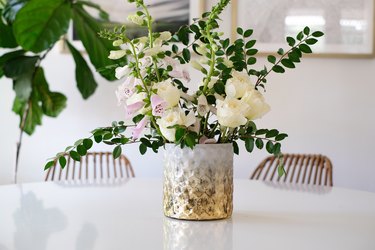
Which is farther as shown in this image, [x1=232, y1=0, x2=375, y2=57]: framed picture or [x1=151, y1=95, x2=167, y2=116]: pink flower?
[x1=232, y1=0, x2=375, y2=57]: framed picture

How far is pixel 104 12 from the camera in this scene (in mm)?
2881

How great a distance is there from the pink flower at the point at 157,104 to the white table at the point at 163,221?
0.26 m

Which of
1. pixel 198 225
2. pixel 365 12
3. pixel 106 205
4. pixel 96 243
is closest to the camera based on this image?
pixel 96 243

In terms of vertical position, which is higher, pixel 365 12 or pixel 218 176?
pixel 365 12

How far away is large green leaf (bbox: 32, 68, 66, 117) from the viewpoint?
2676 mm

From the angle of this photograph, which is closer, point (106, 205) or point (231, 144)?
point (231, 144)

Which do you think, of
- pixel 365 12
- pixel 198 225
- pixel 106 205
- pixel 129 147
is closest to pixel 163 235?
pixel 198 225

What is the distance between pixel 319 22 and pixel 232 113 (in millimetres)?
1832

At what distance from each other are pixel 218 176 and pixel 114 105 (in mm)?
1704

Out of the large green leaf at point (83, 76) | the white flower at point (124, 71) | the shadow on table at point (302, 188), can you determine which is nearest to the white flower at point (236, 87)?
the white flower at point (124, 71)

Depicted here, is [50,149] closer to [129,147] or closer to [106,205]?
[129,147]

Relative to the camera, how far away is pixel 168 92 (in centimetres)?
119

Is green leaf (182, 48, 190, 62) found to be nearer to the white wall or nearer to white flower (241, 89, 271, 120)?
white flower (241, 89, 271, 120)

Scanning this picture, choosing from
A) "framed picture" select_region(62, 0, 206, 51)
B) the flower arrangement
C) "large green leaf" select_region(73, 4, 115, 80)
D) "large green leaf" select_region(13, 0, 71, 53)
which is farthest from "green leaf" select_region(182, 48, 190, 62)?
"framed picture" select_region(62, 0, 206, 51)
